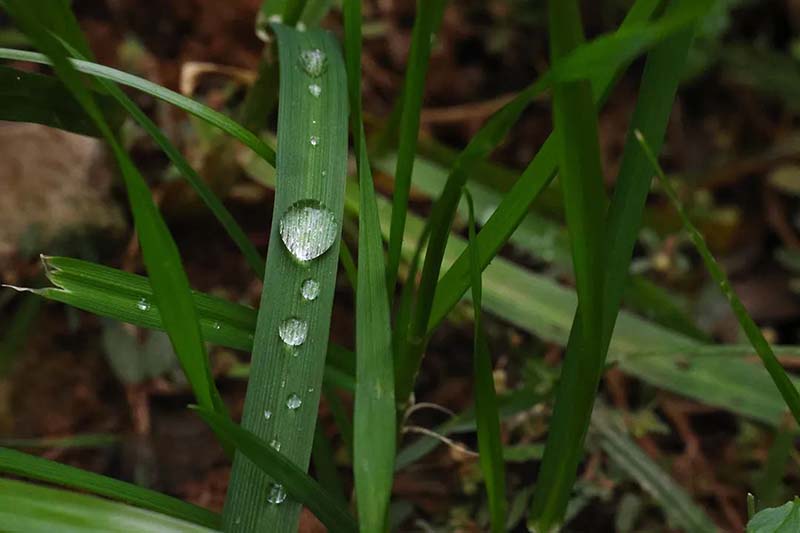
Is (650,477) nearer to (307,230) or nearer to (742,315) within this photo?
(742,315)

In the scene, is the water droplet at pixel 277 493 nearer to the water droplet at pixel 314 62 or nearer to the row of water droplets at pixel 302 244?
the row of water droplets at pixel 302 244

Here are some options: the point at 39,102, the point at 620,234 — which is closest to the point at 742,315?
the point at 620,234

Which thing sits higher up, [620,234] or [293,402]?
[620,234]

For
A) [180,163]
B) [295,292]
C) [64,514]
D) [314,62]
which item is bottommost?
[64,514]

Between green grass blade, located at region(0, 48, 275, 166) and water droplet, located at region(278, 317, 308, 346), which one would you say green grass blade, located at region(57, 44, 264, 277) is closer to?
green grass blade, located at region(0, 48, 275, 166)

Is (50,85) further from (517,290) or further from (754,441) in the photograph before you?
(754,441)

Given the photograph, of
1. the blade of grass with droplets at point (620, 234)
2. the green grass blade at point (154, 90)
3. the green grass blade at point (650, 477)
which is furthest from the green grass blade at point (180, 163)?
the green grass blade at point (650, 477)

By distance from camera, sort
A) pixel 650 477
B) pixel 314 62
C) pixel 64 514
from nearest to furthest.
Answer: pixel 64 514 < pixel 314 62 < pixel 650 477
